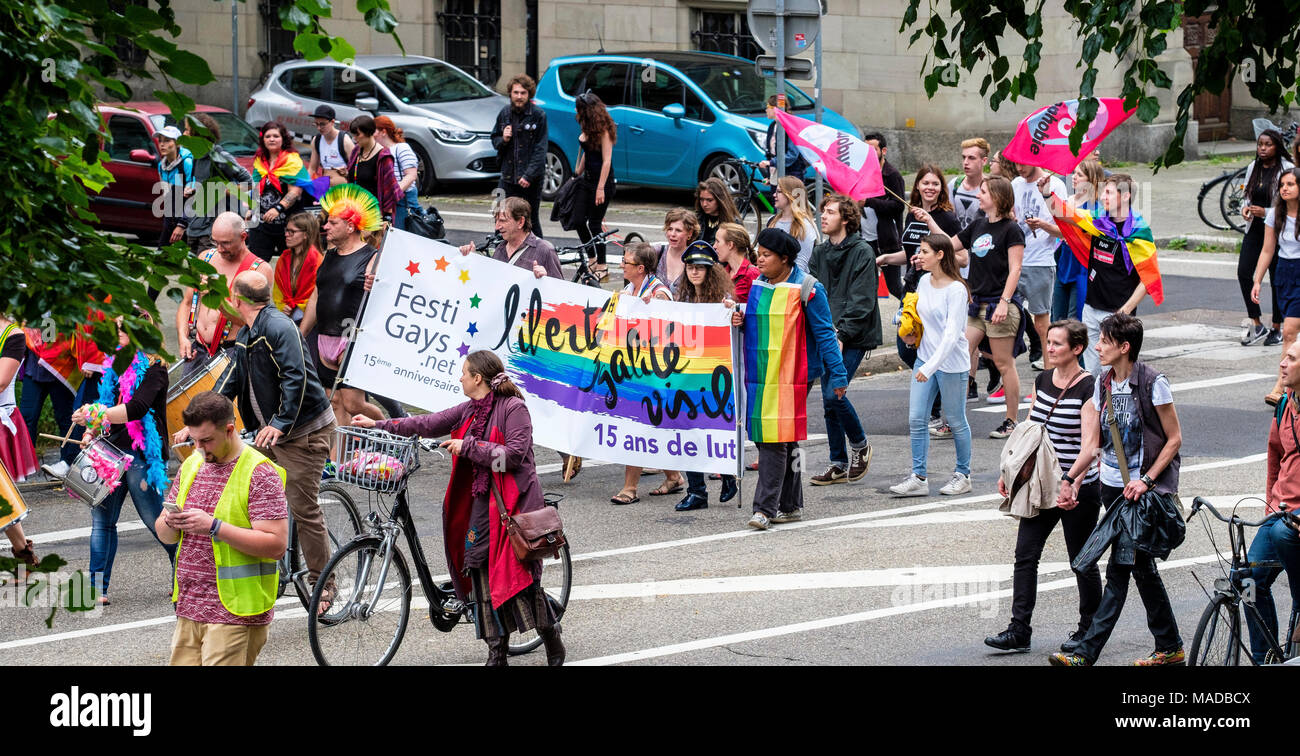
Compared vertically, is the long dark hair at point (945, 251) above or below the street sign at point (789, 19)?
below

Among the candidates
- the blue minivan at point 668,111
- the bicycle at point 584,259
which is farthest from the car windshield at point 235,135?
the bicycle at point 584,259

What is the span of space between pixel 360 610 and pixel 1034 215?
795 centimetres

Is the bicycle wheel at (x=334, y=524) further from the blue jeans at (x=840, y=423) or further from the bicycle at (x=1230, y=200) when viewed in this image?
the bicycle at (x=1230, y=200)

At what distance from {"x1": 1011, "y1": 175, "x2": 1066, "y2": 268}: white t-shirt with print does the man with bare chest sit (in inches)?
239

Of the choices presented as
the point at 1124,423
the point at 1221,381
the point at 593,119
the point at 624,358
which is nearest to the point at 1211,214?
the point at 1221,381

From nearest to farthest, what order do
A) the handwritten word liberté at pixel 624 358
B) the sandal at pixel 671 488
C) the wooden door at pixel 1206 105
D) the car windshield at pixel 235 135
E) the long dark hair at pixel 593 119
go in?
the handwritten word liberté at pixel 624 358
the sandal at pixel 671 488
the long dark hair at pixel 593 119
the car windshield at pixel 235 135
the wooden door at pixel 1206 105

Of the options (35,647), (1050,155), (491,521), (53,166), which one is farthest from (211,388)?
(1050,155)

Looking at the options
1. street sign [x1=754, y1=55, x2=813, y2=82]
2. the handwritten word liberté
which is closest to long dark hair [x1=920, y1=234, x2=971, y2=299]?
the handwritten word liberté

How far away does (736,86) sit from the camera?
22859mm

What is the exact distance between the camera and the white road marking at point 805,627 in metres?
7.97

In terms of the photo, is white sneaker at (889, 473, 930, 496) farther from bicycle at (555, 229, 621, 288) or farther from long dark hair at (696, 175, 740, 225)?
bicycle at (555, 229, 621, 288)

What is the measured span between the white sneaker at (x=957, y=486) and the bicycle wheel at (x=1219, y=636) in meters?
4.09
